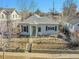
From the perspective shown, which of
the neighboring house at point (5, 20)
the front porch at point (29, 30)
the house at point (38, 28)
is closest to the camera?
the neighboring house at point (5, 20)

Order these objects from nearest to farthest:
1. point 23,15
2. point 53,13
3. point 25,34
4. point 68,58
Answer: point 68,58, point 25,34, point 23,15, point 53,13

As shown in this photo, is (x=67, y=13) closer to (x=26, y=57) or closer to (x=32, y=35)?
(x=32, y=35)

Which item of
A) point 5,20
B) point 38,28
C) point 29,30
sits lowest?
point 29,30

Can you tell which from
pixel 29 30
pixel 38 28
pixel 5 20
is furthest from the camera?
pixel 38 28

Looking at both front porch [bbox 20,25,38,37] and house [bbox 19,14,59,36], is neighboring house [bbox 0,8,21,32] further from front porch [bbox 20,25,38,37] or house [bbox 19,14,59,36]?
house [bbox 19,14,59,36]

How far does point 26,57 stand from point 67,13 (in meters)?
44.4

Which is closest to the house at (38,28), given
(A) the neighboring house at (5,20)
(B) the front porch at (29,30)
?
(B) the front porch at (29,30)

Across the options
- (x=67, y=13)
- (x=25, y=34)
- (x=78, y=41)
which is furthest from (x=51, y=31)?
(x=67, y=13)

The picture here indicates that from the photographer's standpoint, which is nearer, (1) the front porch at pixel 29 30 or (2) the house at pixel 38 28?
(1) the front porch at pixel 29 30

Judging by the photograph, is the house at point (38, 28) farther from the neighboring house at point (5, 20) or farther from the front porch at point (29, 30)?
the neighboring house at point (5, 20)

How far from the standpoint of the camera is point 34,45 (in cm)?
2417

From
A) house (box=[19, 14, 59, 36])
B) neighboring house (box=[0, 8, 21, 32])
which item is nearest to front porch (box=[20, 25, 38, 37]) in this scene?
house (box=[19, 14, 59, 36])

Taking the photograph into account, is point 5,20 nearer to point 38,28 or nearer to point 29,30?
point 29,30

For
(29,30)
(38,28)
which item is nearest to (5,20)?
(29,30)
